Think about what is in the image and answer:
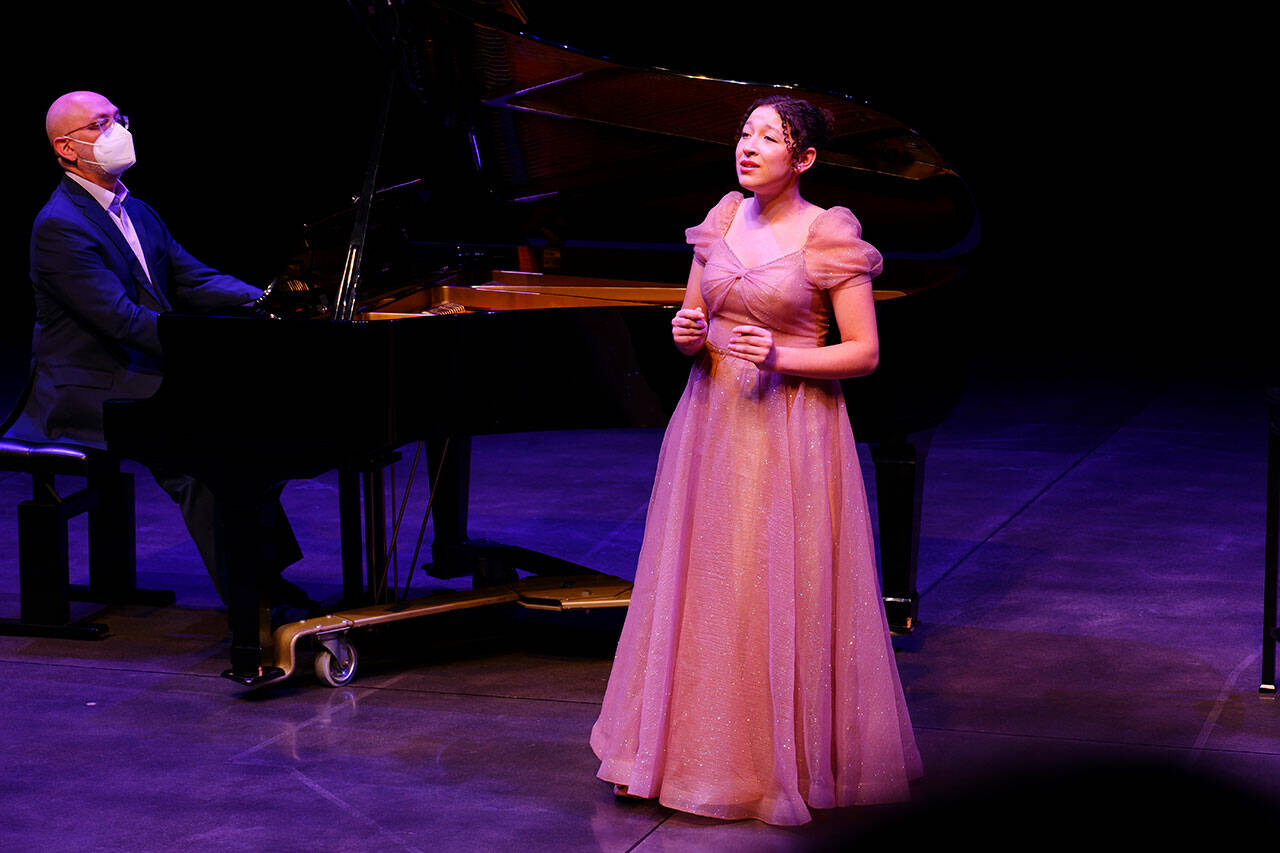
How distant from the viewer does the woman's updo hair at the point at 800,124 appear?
312 centimetres

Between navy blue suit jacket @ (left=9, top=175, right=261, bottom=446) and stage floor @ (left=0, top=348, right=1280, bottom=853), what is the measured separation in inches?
23.7

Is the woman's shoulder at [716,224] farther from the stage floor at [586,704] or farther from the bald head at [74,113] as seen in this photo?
the bald head at [74,113]

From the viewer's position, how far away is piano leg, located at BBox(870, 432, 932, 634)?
14.4 ft

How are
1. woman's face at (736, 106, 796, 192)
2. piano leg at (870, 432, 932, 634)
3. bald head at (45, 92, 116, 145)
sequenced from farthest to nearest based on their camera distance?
A: bald head at (45, 92, 116, 145) < piano leg at (870, 432, 932, 634) < woman's face at (736, 106, 796, 192)

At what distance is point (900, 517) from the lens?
4395mm

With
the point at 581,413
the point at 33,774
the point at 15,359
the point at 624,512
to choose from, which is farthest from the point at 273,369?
the point at 15,359

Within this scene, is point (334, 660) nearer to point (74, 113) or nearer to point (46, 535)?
point (46, 535)

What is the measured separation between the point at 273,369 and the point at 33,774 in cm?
104

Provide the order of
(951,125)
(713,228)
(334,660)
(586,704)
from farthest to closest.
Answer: (951,125) < (334,660) < (586,704) < (713,228)

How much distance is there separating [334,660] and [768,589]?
1374 mm

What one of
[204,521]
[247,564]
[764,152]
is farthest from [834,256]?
[204,521]

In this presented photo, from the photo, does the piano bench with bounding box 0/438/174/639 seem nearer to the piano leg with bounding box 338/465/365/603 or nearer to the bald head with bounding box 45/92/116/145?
the piano leg with bounding box 338/465/365/603

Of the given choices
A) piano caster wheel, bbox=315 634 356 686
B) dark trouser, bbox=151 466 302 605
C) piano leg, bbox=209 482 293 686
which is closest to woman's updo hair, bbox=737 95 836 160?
piano leg, bbox=209 482 293 686

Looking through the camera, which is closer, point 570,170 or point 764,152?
point 764,152
